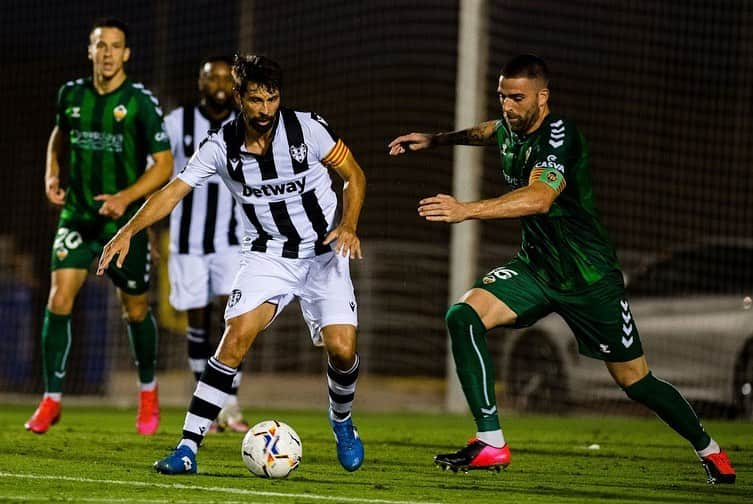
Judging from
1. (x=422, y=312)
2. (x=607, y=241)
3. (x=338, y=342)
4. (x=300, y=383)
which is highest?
(x=607, y=241)

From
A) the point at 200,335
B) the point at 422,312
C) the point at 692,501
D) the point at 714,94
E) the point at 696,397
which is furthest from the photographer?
the point at 422,312

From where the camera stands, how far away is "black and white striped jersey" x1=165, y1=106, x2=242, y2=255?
9.06 metres

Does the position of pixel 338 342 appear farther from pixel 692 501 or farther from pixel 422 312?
pixel 422 312

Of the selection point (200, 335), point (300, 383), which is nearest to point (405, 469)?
point (200, 335)

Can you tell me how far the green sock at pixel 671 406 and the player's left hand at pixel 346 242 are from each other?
60.5 inches

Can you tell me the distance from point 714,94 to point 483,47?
2.70 m

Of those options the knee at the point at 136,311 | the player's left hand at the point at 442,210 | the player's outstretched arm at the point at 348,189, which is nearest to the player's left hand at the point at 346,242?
the player's outstretched arm at the point at 348,189

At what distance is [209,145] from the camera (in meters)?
6.38

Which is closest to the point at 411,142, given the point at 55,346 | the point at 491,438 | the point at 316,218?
the point at 316,218

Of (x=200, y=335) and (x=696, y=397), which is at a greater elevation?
(x=200, y=335)

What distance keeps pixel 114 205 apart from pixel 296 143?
163 centimetres

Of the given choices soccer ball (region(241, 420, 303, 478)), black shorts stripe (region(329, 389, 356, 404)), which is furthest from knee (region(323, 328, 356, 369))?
soccer ball (region(241, 420, 303, 478))

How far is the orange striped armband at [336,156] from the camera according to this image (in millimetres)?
6508

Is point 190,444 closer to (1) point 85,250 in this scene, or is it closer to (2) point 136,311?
(1) point 85,250
